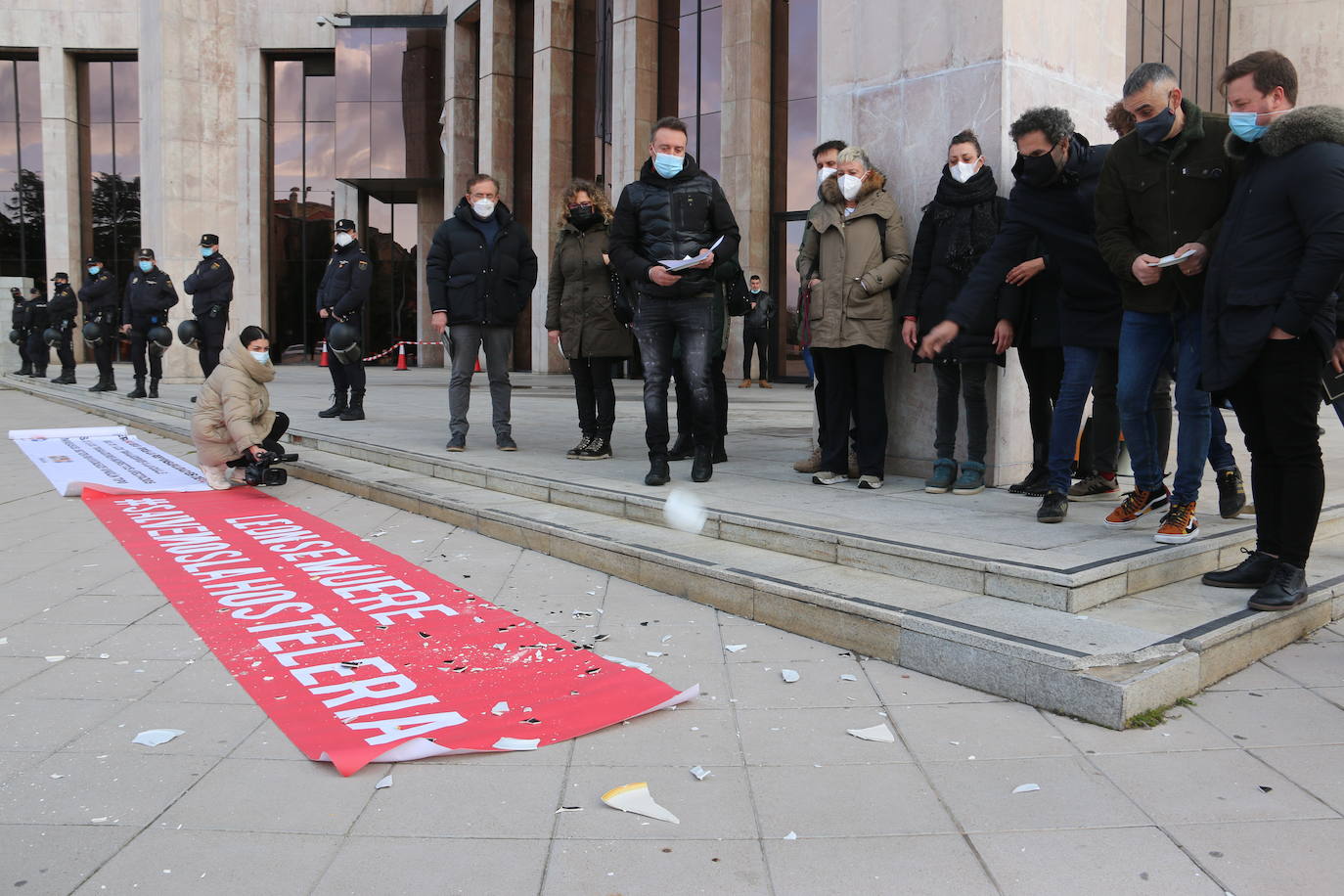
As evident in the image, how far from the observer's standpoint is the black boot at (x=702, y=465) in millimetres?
6105

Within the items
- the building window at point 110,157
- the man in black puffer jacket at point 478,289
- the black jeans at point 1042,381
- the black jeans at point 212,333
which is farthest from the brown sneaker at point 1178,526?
the building window at point 110,157

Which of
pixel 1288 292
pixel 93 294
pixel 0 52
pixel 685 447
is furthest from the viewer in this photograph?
pixel 0 52

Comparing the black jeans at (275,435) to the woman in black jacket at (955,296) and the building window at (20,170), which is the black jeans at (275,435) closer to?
the woman in black jacket at (955,296)

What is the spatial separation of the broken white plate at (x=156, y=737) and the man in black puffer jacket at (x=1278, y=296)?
3.52m

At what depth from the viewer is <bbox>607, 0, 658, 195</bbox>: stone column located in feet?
62.5

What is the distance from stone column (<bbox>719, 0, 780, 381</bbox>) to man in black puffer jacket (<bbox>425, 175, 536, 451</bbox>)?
34.3ft

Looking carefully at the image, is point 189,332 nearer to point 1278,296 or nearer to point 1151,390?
point 1151,390

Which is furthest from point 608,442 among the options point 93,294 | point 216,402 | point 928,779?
point 93,294

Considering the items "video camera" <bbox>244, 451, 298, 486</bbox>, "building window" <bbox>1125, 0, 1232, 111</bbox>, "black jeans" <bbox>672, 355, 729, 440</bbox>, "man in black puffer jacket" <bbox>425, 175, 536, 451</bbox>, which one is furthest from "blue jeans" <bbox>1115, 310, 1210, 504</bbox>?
"building window" <bbox>1125, 0, 1232, 111</bbox>

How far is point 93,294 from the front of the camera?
15.4 meters

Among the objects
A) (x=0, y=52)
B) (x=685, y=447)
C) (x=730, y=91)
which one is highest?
(x=0, y=52)

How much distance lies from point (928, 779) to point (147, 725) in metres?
2.21

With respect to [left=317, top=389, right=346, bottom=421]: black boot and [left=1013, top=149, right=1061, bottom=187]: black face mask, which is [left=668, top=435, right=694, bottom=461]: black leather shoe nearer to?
[left=1013, top=149, right=1061, bottom=187]: black face mask

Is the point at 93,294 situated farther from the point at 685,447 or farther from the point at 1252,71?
the point at 1252,71
